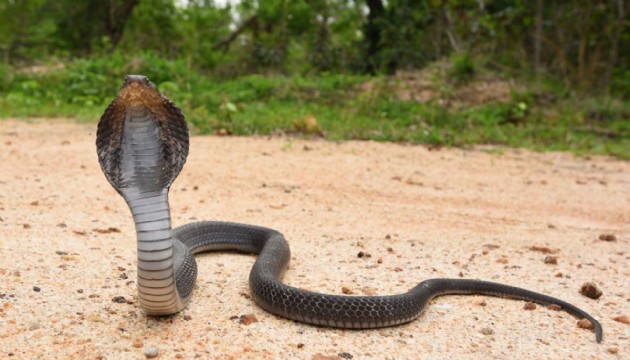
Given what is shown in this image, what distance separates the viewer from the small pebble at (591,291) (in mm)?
3273

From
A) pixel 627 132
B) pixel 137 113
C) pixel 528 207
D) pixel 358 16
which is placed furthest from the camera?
pixel 358 16

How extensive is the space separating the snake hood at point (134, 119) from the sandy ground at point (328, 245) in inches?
28.2

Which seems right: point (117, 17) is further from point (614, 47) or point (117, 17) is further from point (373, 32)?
point (614, 47)

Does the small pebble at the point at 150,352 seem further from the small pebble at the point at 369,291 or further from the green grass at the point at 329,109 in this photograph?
the green grass at the point at 329,109

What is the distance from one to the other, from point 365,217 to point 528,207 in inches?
65.5

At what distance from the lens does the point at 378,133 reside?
8734mm

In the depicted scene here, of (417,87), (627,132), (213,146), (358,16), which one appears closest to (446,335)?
(213,146)

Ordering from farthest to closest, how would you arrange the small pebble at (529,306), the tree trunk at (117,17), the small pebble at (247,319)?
the tree trunk at (117,17)
the small pebble at (529,306)
the small pebble at (247,319)

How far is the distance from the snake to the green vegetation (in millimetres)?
5233

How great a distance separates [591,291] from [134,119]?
2.62m

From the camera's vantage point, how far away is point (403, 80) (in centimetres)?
1223

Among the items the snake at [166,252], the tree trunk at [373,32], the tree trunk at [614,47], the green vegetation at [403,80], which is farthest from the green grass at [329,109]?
the snake at [166,252]

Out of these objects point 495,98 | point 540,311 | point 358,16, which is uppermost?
point 358,16

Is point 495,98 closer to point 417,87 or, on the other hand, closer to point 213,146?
point 417,87
